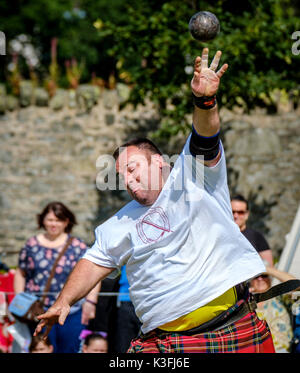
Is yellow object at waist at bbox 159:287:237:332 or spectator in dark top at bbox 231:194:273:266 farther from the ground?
spectator in dark top at bbox 231:194:273:266

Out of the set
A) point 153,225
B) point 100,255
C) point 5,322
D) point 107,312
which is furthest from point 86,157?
point 153,225

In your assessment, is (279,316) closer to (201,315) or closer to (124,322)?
(124,322)

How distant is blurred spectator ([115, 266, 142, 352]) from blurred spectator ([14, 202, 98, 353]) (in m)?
0.29

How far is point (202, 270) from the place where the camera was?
2.32 metres

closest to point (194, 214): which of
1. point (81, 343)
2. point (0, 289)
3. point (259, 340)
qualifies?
point (259, 340)

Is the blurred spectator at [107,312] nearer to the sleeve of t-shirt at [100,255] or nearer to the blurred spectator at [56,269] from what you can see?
the blurred spectator at [56,269]

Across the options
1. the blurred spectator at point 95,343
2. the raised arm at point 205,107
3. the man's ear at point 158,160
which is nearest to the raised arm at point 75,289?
the man's ear at point 158,160

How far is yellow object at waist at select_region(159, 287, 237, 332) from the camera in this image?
2.36m

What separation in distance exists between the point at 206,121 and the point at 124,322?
2.48 meters

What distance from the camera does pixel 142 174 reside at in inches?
96.7

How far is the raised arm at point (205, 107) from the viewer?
2.16 meters

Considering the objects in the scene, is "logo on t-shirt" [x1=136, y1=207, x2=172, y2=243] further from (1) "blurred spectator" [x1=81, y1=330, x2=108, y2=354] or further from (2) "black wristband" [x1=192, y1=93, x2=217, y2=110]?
(1) "blurred spectator" [x1=81, y1=330, x2=108, y2=354]

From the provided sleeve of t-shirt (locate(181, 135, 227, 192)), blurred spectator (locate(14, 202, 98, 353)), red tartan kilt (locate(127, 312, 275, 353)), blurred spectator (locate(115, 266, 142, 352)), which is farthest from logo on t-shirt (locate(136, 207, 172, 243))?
blurred spectator (locate(14, 202, 98, 353))
